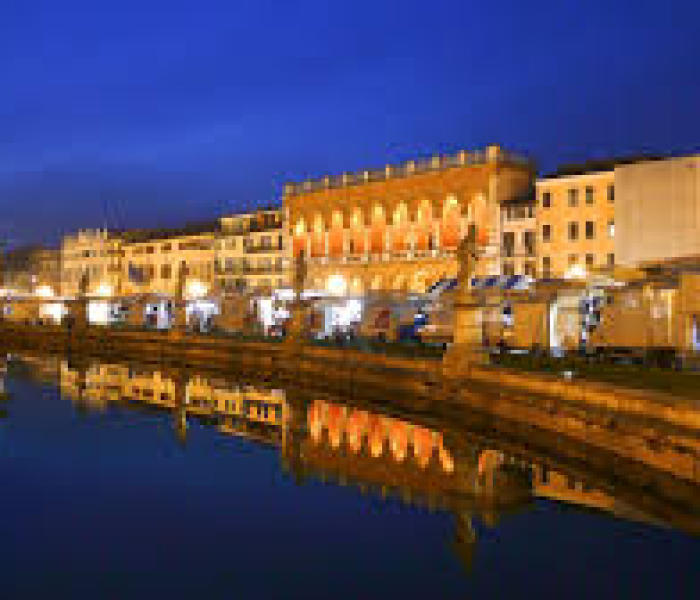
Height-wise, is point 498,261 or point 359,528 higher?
point 498,261

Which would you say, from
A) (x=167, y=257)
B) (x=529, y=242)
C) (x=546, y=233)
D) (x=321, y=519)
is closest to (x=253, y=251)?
(x=167, y=257)

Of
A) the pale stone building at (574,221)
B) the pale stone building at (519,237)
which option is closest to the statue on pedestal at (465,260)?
the pale stone building at (574,221)

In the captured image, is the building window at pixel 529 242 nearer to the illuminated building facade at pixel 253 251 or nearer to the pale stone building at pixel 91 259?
the illuminated building facade at pixel 253 251

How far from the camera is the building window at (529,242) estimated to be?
53.5 meters

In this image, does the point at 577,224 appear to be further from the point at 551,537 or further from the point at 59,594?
the point at 59,594

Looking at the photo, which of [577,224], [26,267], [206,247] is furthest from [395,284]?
[26,267]

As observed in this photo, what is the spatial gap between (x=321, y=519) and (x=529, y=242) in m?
42.9

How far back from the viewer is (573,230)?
5150cm

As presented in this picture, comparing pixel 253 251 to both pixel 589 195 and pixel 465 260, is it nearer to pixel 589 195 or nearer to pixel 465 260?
pixel 589 195

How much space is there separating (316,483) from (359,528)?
291cm

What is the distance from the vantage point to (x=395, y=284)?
62.8 metres

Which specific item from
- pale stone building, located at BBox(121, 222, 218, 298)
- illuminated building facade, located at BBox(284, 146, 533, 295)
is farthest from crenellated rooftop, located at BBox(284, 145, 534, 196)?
pale stone building, located at BBox(121, 222, 218, 298)

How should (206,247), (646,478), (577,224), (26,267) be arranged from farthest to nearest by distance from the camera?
(26,267)
(206,247)
(577,224)
(646,478)

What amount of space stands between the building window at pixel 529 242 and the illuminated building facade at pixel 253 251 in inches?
917
